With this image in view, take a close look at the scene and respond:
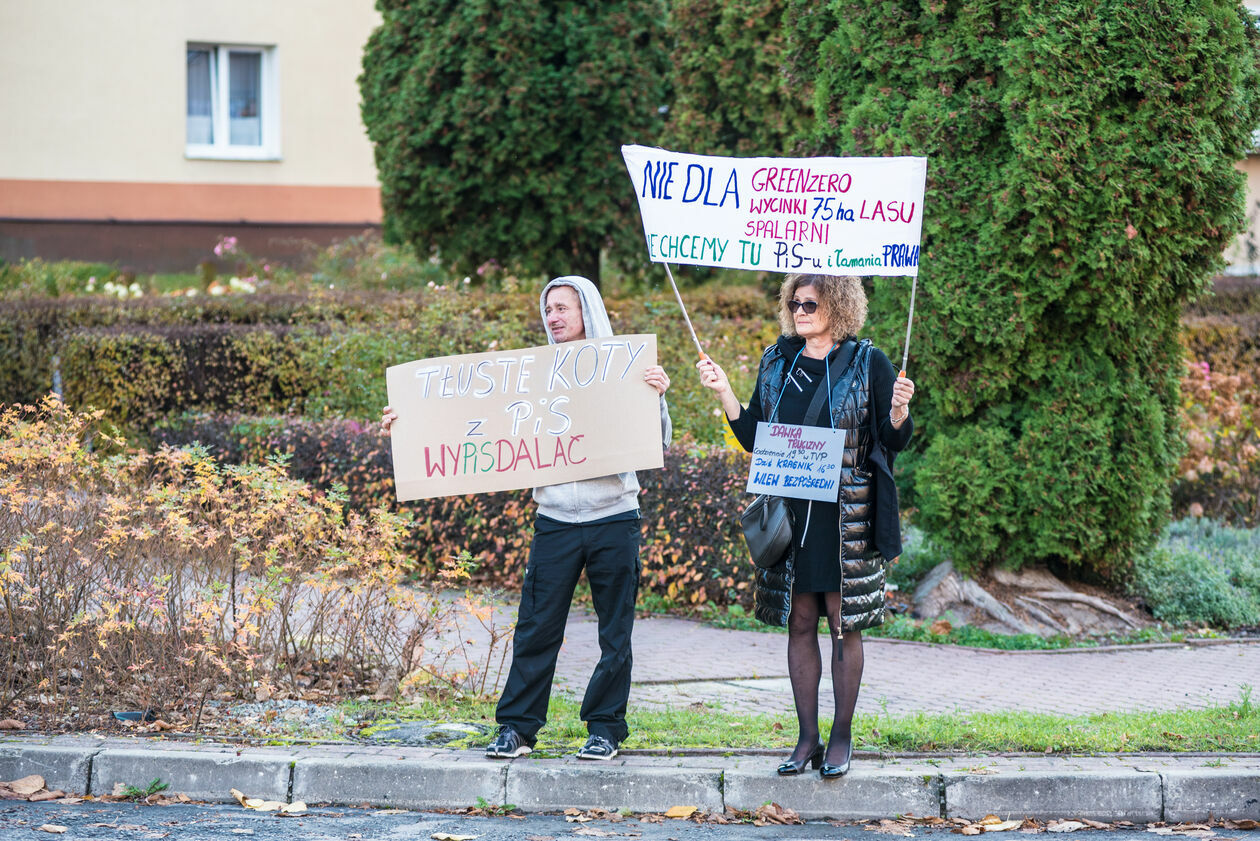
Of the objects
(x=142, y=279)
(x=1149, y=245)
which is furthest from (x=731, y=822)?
(x=142, y=279)

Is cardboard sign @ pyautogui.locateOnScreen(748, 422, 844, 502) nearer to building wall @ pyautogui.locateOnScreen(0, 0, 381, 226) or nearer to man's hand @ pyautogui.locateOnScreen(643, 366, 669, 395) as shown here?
man's hand @ pyautogui.locateOnScreen(643, 366, 669, 395)

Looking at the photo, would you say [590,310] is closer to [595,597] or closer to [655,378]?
[655,378]

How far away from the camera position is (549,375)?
224 inches

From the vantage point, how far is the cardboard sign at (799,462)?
5125 mm

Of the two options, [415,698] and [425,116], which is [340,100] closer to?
[425,116]

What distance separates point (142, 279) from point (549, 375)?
16101mm

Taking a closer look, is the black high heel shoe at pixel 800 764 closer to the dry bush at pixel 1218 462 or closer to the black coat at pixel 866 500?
the black coat at pixel 866 500

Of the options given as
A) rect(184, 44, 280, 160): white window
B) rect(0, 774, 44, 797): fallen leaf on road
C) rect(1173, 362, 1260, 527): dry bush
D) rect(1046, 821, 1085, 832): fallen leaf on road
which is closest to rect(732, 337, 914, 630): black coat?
rect(1046, 821, 1085, 832): fallen leaf on road

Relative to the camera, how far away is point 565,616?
5.45 metres

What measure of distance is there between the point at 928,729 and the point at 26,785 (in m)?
3.54

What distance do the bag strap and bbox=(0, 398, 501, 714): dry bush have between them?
2.05 meters

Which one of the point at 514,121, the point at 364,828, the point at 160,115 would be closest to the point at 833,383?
the point at 364,828

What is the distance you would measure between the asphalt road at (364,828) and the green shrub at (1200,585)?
375 centimetres

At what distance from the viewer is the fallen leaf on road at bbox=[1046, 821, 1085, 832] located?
16.7 feet
